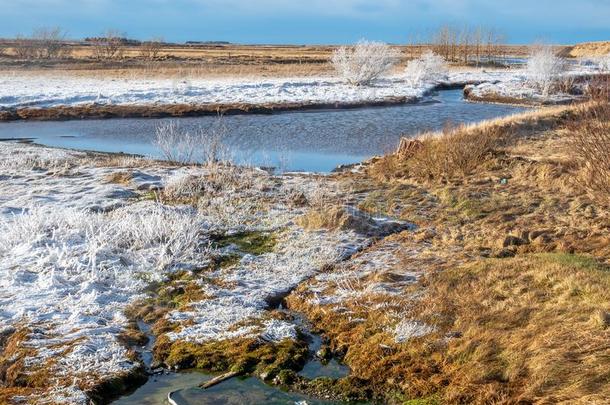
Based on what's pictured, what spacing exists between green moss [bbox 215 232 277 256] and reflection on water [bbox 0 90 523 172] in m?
6.33

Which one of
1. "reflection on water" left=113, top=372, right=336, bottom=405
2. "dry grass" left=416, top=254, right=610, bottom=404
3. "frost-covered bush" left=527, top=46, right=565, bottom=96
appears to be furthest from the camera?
"frost-covered bush" left=527, top=46, right=565, bottom=96

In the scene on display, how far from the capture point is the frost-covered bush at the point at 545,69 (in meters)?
37.9

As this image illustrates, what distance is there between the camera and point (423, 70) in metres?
44.2

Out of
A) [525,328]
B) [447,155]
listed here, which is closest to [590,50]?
[447,155]

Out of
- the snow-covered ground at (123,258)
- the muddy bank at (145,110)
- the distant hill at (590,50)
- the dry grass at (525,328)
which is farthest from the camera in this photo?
the distant hill at (590,50)

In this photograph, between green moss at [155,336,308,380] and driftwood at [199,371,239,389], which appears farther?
green moss at [155,336,308,380]

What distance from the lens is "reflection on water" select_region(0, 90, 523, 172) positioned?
65.3ft

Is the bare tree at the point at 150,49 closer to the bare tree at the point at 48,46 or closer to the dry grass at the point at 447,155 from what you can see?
the bare tree at the point at 48,46

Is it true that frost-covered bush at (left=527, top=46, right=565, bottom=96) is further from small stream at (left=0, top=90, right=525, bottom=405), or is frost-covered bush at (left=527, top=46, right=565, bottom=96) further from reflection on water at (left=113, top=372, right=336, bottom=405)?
reflection on water at (left=113, top=372, right=336, bottom=405)

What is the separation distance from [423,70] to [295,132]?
72.1 feet

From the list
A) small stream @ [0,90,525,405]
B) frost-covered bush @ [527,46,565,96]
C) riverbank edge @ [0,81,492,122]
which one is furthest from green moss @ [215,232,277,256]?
frost-covered bush @ [527,46,565,96]

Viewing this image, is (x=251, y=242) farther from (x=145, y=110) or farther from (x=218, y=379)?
(x=145, y=110)

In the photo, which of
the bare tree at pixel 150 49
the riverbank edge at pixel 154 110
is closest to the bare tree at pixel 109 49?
the bare tree at pixel 150 49

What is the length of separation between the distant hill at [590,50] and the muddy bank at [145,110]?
56628 mm
